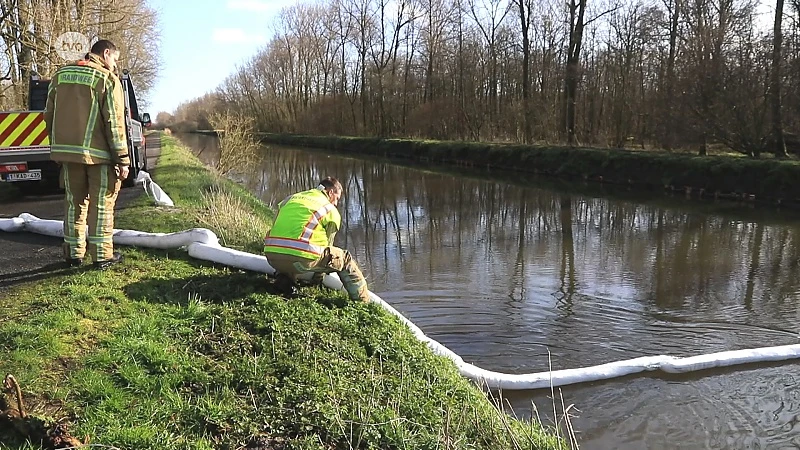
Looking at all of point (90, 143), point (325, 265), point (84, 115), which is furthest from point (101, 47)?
point (325, 265)

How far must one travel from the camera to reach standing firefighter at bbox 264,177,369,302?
4973 millimetres

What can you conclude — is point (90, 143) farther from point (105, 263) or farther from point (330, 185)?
point (330, 185)

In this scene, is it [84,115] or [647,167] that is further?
[647,167]

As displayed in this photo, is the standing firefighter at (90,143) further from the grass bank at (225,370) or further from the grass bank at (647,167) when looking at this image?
the grass bank at (647,167)

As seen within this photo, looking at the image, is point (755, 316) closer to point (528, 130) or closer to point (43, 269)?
point (43, 269)

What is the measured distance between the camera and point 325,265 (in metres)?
5.06

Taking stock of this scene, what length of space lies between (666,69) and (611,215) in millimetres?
10544

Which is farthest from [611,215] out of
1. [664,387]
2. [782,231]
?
[664,387]

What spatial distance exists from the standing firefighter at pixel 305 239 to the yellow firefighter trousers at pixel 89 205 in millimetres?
1326

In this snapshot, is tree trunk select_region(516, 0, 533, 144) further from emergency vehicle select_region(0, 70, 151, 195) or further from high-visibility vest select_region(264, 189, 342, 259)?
high-visibility vest select_region(264, 189, 342, 259)

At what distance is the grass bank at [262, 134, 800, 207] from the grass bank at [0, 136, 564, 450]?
14.8m

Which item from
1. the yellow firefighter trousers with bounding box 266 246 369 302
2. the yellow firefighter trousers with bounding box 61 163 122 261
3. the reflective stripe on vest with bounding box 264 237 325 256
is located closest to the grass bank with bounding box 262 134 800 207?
the yellow firefighter trousers with bounding box 266 246 369 302

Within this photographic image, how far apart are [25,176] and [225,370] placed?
7595 millimetres

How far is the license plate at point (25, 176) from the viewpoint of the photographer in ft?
31.4
